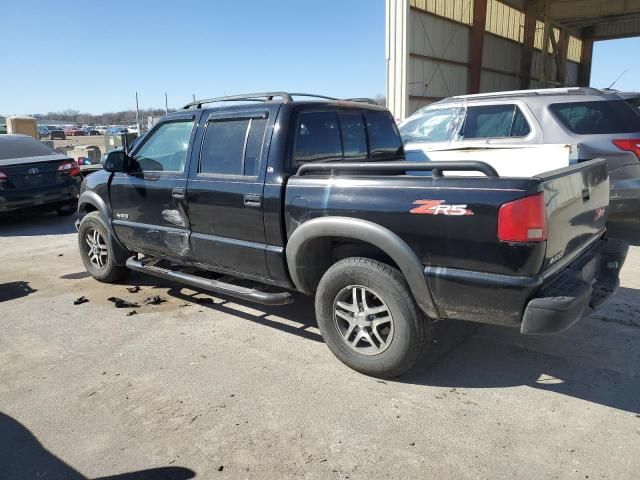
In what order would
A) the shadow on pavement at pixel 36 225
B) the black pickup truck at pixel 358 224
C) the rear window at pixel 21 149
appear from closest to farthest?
the black pickup truck at pixel 358 224, the shadow on pavement at pixel 36 225, the rear window at pixel 21 149

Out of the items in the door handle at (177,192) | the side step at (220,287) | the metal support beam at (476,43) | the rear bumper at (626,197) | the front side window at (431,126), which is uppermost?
the metal support beam at (476,43)

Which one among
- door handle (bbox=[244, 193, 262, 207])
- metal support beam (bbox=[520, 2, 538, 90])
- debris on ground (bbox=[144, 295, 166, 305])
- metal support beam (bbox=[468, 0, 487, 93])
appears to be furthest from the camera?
metal support beam (bbox=[520, 2, 538, 90])

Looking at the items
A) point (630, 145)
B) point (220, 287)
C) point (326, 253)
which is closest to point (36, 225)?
point (220, 287)

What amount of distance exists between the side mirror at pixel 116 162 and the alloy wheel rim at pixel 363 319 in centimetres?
272

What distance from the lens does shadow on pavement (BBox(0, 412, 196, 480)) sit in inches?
99.2

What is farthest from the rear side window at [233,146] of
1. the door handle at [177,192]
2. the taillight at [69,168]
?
the taillight at [69,168]

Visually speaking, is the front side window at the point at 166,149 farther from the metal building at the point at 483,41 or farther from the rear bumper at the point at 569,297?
the metal building at the point at 483,41

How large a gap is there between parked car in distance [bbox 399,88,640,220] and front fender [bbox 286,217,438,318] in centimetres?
216

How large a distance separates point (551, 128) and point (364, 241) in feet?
14.0

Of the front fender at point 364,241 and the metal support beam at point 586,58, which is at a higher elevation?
the metal support beam at point 586,58

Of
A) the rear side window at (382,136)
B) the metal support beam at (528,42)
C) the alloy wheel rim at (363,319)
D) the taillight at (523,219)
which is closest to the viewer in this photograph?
the taillight at (523,219)

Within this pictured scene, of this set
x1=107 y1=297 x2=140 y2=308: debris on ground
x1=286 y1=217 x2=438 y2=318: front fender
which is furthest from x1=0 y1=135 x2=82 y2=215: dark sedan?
x1=286 y1=217 x2=438 y2=318: front fender

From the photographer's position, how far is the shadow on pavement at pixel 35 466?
8.27 feet

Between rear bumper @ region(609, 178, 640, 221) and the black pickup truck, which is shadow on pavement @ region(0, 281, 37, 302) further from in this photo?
rear bumper @ region(609, 178, 640, 221)
